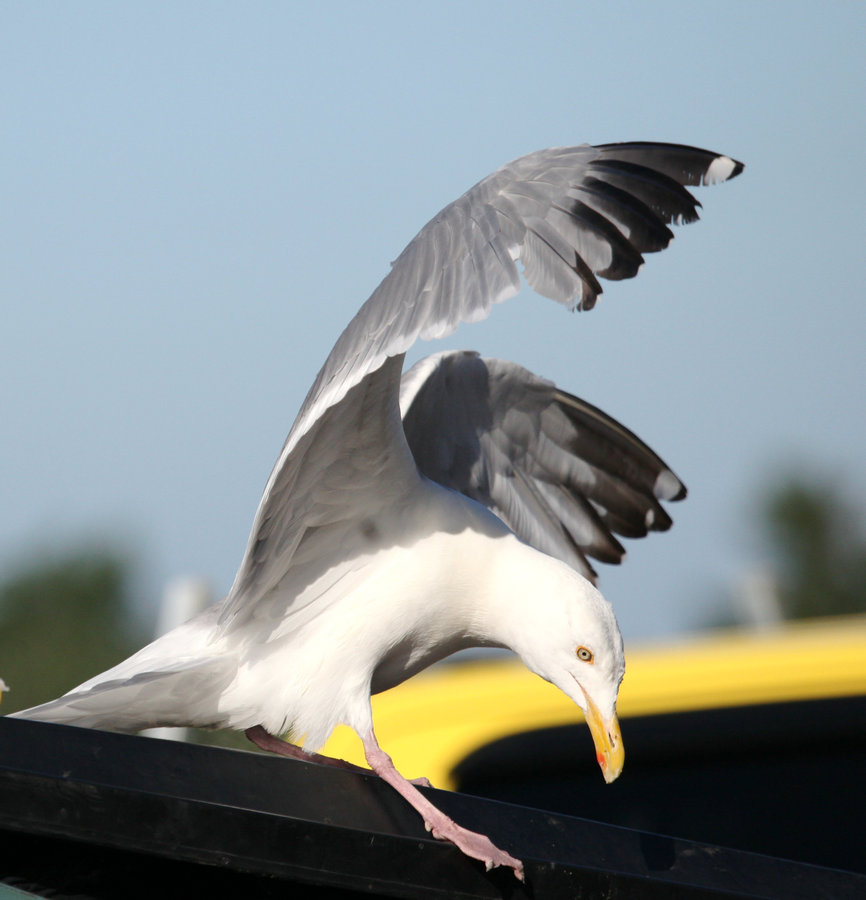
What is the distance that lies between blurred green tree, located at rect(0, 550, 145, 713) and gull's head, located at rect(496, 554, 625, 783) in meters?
19.4

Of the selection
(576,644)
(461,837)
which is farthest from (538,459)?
(461,837)

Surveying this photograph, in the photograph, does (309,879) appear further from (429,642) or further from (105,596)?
(105,596)

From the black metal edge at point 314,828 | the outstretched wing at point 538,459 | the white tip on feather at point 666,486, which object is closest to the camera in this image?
the black metal edge at point 314,828

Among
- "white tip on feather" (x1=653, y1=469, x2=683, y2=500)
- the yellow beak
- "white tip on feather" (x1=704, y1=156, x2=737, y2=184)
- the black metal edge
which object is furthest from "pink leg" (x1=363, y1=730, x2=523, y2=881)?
"white tip on feather" (x1=653, y1=469, x2=683, y2=500)

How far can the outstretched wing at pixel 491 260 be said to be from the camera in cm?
251

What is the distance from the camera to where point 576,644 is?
8.89ft

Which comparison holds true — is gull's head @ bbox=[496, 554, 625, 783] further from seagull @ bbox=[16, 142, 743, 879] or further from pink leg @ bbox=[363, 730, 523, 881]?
pink leg @ bbox=[363, 730, 523, 881]

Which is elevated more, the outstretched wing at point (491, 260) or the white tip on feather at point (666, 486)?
the outstretched wing at point (491, 260)

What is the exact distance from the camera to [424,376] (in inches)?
138

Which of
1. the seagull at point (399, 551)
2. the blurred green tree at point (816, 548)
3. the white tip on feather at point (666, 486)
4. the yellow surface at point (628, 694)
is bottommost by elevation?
the blurred green tree at point (816, 548)

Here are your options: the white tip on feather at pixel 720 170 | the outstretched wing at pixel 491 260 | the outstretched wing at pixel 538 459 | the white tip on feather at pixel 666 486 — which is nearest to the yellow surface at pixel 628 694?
the outstretched wing at pixel 491 260

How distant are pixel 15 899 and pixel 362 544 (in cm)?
185

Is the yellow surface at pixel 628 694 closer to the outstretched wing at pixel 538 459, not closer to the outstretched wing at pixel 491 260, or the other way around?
the outstretched wing at pixel 491 260

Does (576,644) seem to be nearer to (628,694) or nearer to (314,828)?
(628,694)
